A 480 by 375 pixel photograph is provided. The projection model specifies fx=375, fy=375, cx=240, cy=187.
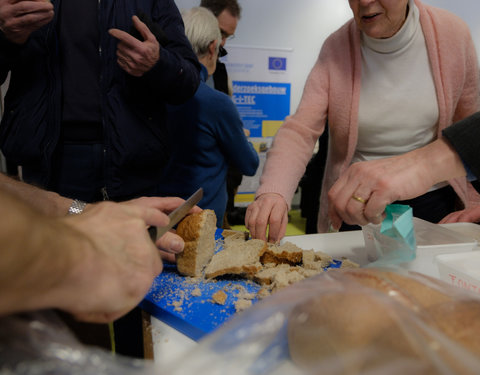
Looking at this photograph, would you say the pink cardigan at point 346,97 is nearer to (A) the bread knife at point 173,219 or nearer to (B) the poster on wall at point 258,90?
(A) the bread knife at point 173,219

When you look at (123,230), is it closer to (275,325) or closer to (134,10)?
(275,325)

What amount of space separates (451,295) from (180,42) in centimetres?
178

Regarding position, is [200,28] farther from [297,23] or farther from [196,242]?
[297,23]

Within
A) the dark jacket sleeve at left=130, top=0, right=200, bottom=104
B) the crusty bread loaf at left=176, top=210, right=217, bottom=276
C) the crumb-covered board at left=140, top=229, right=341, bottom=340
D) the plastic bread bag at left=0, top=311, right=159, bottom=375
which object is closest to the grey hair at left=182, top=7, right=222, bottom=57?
the dark jacket sleeve at left=130, top=0, right=200, bottom=104

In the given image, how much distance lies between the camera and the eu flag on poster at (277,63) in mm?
5227

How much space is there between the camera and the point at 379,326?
496mm

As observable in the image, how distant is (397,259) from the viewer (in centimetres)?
107

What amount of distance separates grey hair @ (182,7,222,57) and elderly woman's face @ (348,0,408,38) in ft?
3.77

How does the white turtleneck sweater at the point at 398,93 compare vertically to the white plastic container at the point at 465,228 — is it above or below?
above

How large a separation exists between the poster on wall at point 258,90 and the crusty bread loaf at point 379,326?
4713mm

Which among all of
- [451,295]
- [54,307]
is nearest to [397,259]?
[451,295]

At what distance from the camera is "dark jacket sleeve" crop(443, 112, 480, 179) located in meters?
1.18

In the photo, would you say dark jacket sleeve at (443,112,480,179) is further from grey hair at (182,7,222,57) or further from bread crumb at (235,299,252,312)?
grey hair at (182,7,222,57)

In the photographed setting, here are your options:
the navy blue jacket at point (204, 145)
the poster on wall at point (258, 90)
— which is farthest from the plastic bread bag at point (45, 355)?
the poster on wall at point (258, 90)
